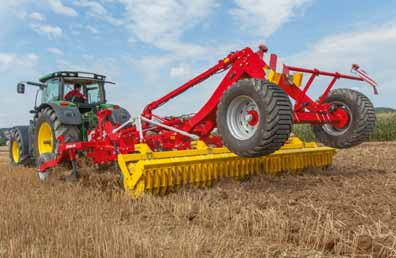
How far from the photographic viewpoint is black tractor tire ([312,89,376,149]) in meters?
5.20

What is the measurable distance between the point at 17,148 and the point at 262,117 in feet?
24.5

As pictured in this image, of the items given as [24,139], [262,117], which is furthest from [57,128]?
[262,117]

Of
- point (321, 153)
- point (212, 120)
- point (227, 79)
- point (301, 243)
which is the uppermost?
point (227, 79)

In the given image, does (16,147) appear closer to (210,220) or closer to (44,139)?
(44,139)

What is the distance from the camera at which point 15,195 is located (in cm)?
507

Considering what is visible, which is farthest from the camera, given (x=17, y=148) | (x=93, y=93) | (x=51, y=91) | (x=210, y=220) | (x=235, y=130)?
(x=17, y=148)

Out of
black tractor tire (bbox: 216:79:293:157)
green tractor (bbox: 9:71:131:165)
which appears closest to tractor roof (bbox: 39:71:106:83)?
green tractor (bbox: 9:71:131:165)

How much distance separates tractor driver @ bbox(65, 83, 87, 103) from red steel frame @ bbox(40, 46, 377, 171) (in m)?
1.77

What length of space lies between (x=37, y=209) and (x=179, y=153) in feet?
6.48

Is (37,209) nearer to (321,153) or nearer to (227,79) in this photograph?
(227,79)

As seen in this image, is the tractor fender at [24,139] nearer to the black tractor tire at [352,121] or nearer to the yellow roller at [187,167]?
the yellow roller at [187,167]

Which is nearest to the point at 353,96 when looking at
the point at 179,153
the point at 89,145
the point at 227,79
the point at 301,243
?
the point at 227,79

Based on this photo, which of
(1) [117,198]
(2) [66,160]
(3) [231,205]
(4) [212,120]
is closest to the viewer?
(3) [231,205]

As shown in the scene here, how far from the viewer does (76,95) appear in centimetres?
822
